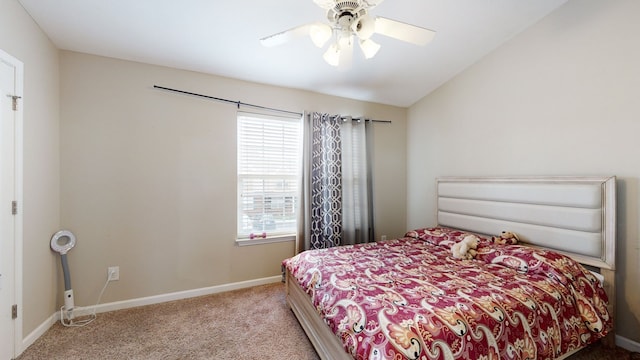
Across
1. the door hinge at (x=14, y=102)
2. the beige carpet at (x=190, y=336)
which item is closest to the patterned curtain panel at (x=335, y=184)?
the beige carpet at (x=190, y=336)

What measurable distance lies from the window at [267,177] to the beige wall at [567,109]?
2069 millimetres

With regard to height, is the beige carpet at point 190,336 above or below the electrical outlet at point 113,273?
below

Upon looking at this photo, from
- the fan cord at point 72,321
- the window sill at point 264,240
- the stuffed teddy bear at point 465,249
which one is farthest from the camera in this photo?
the window sill at point 264,240

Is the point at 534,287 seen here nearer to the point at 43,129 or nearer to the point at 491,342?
the point at 491,342

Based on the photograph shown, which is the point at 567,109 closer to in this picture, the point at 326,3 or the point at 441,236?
the point at 441,236

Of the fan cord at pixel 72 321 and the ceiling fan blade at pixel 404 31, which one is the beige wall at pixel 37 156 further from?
the ceiling fan blade at pixel 404 31

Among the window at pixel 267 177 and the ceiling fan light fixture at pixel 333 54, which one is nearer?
the ceiling fan light fixture at pixel 333 54

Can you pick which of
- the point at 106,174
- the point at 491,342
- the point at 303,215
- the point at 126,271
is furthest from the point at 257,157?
the point at 491,342

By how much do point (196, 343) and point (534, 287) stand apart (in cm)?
248

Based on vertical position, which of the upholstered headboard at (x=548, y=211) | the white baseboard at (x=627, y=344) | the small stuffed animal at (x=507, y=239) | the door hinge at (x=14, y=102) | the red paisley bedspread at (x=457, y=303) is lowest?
the white baseboard at (x=627, y=344)

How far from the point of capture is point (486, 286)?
164 cm

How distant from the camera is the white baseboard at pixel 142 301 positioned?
1907mm

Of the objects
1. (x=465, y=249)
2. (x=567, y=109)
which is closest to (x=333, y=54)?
(x=465, y=249)

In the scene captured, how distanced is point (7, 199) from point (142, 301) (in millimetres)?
1389
